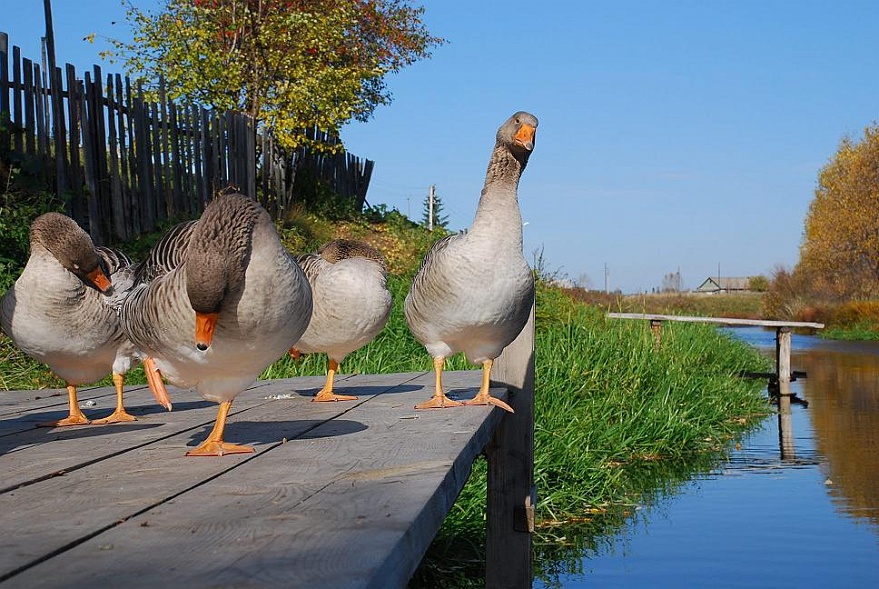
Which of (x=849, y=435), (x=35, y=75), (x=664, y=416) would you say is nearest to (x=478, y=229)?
(x=664, y=416)

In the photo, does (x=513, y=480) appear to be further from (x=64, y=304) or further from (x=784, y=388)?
(x=784, y=388)

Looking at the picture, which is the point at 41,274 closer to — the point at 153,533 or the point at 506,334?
the point at 506,334

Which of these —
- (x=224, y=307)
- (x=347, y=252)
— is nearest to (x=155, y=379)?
(x=224, y=307)

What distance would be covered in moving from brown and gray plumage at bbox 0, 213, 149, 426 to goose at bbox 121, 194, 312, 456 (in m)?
0.94

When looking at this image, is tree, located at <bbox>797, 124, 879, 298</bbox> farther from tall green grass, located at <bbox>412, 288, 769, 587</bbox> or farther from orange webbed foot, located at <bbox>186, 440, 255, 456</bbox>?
orange webbed foot, located at <bbox>186, 440, 255, 456</bbox>

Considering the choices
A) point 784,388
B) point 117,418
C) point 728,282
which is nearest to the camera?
point 117,418

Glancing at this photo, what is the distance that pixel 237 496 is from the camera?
2566mm

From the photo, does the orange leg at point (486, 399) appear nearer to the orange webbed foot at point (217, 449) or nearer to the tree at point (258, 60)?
the orange webbed foot at point (217, 449)

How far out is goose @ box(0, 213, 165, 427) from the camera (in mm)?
4387

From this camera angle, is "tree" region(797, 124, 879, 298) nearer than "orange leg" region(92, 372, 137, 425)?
No

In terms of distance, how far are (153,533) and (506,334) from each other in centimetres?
280

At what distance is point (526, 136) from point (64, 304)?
230cm

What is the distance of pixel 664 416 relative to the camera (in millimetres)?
10391

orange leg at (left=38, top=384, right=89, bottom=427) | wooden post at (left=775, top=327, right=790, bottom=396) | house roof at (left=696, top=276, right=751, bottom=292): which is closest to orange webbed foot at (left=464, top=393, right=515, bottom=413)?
orange leg at (left=38, top=384, right=89, bottom=427)
